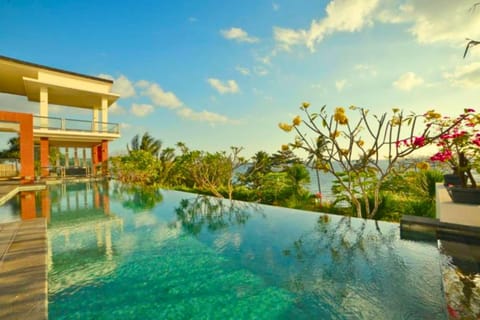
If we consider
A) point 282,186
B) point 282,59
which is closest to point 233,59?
point 282,59

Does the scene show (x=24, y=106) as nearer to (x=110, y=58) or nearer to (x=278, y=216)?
(x=110, y=58)

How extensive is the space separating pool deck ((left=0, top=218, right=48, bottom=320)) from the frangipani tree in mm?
5212

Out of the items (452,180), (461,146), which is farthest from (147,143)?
(461,146)

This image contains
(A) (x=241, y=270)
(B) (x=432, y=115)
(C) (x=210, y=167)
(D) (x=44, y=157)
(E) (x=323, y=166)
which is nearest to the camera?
(A) (x=241, y=270)

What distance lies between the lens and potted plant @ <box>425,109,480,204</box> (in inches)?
148

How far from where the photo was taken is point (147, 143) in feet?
80.6

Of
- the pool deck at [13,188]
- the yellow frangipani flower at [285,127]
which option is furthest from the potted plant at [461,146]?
the pool deck at [13,188]

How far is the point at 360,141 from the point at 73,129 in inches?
634

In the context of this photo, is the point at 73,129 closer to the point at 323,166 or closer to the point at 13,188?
the point at 13,188

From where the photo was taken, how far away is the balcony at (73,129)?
44.8ft

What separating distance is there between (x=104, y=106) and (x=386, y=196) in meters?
17.4

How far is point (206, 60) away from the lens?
1359cm

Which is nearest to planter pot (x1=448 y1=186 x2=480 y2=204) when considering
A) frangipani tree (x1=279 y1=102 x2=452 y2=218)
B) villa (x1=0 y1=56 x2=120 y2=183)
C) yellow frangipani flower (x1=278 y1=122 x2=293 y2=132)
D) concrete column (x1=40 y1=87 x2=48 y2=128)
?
frangipani tree (x1=279 y1=102 x2=452 y2=218)

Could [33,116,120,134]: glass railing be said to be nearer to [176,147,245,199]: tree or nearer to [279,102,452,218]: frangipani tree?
[176,147,245,199]: tree
